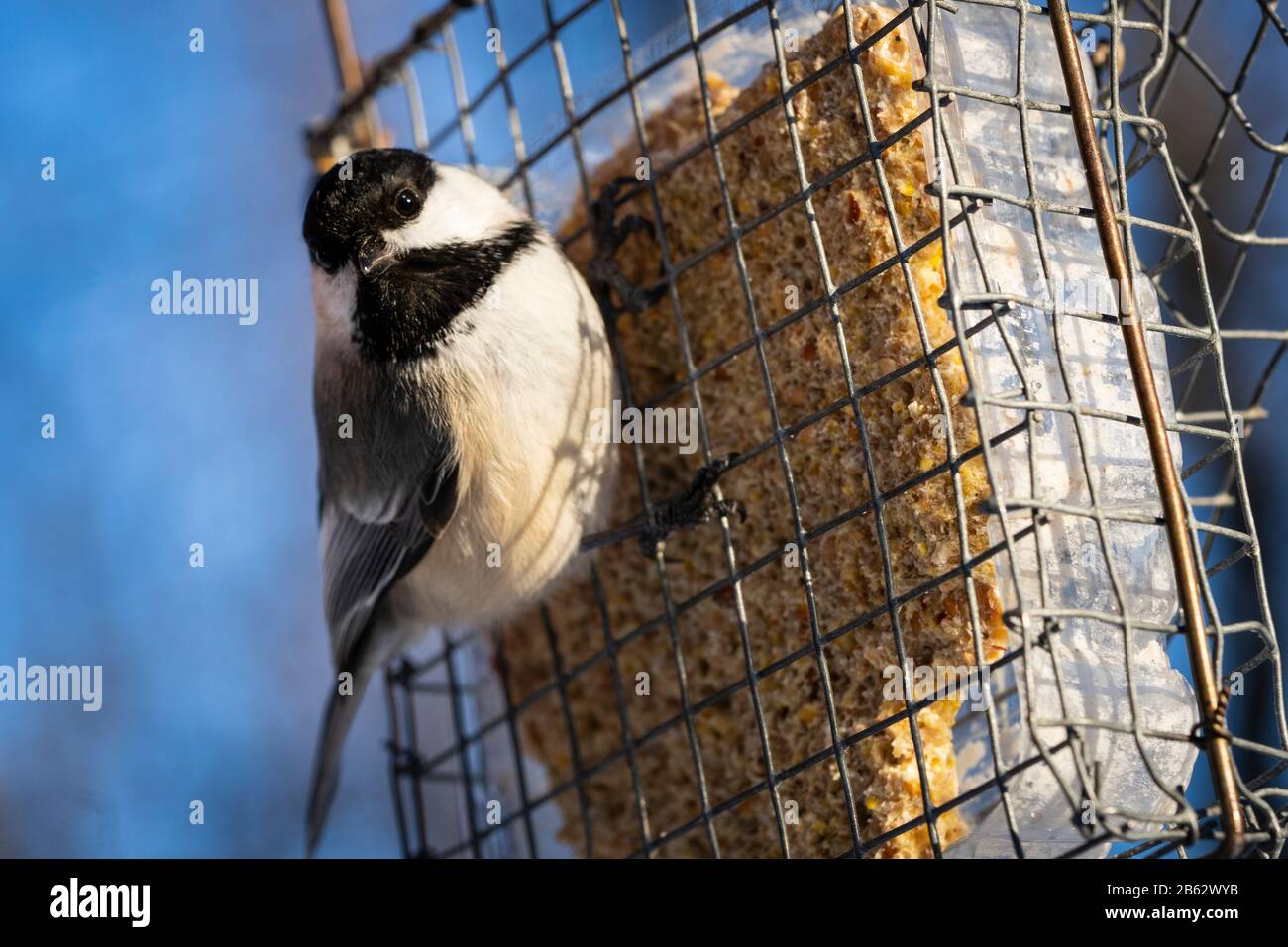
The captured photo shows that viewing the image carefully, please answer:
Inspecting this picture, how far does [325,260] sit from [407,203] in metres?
0.15

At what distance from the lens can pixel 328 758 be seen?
97.5 inches

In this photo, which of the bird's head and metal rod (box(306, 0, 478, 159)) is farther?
metal rod (box(306, 0, 478, 159))

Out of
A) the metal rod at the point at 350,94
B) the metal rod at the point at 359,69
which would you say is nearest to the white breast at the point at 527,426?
the metal rod at the point at 359,69

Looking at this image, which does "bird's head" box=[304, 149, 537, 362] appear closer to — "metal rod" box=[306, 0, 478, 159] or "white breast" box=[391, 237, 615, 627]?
"white breast" box=[391, 237, 615, 627]

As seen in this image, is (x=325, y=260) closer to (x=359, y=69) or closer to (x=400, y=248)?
(x=400, y=248)

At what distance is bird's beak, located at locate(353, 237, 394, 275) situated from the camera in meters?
1.93

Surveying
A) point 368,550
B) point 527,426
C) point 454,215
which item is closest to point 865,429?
point 527,426

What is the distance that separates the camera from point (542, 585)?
222 centimetres

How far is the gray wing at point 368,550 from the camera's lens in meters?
2.11

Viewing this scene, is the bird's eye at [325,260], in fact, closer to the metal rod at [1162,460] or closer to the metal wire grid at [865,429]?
the metal wire grid at [865,429]

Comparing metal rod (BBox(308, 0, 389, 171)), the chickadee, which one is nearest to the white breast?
the chickadee
